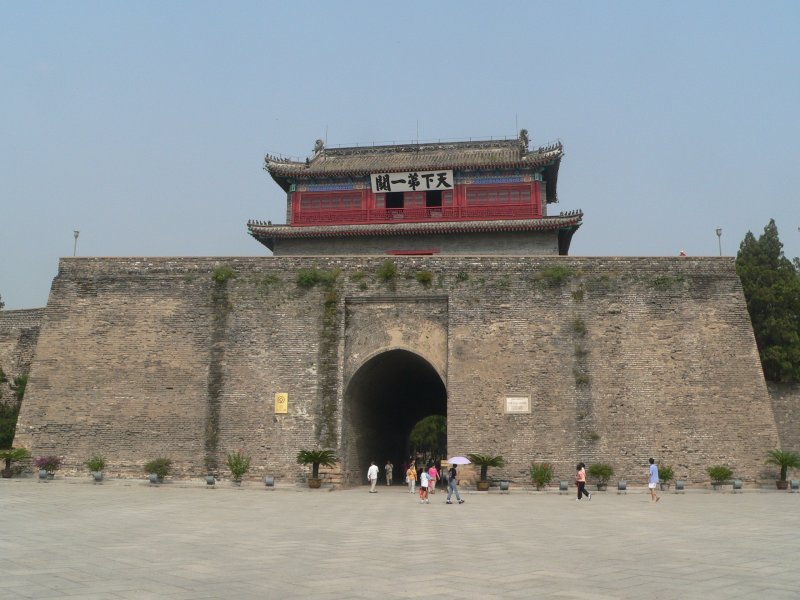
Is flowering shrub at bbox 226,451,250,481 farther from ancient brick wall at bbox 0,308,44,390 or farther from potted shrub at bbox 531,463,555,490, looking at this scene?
ancient brick wall at bbox 0,308,44,390

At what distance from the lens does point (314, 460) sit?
61.8ft

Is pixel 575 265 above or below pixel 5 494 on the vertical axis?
above

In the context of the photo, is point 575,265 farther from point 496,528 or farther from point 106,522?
point 106,522

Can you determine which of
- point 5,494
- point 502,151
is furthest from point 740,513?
point 502,151

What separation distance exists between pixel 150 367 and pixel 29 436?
12.8 ft

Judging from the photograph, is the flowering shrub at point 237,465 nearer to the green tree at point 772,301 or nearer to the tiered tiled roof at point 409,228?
the tiered tiled roof at point 409,228

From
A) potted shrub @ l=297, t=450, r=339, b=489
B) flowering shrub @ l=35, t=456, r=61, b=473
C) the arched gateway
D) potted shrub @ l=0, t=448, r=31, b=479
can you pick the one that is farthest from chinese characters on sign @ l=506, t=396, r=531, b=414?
potted shrub @ l=0, t=448, r=31, b=479

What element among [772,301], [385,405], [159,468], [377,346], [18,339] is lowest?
[159,468]

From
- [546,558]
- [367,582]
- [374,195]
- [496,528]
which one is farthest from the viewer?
[374,195]

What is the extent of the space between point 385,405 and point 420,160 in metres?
10.8

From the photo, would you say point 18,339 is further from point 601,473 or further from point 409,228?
point 601,473

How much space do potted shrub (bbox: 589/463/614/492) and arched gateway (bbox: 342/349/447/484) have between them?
17.5ft

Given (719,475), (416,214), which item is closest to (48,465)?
(416,214)

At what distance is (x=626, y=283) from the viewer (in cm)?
2034
